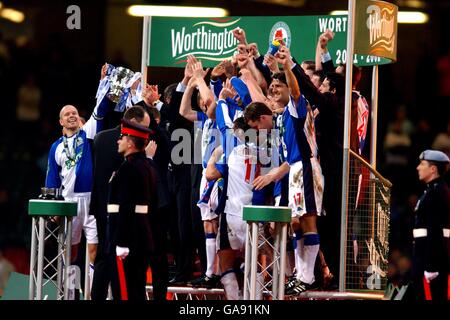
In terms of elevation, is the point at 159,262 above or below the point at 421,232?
below

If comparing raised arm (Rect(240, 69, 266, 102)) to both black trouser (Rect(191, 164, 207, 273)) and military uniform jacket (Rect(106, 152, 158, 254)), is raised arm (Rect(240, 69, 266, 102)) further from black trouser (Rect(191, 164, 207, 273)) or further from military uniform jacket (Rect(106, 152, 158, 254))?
military uniform jacket (Rect(106, 152, 158, 254))

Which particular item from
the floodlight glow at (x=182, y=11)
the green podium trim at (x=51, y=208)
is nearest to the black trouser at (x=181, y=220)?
the green podium trim at (x=51, y=208)

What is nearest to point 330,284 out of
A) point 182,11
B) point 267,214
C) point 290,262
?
point 290,262

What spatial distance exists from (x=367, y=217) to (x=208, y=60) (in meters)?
2.92

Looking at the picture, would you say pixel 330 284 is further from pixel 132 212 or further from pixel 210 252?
pixel 132 212

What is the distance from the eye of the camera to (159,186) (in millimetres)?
15305

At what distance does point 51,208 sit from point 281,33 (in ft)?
11.5

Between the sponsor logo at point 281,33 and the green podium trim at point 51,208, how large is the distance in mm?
3277

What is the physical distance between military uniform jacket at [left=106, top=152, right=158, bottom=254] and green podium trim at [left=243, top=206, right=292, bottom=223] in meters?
0.90

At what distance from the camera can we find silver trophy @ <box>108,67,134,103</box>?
16.0 m

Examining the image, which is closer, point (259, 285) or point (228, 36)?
point (259, 285)

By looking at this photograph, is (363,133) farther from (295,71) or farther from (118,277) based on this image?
(118,277)

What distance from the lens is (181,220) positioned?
15898mm

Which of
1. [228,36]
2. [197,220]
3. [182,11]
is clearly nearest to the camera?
[197,220]
